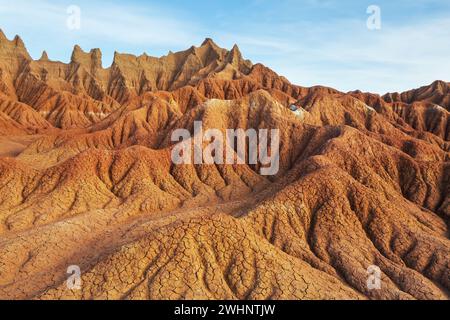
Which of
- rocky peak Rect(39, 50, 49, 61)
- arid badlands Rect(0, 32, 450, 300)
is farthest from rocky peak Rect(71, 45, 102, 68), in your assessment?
arid badlands Rect(0, 32, 450, 300)

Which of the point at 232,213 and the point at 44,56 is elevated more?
the point at 44,56

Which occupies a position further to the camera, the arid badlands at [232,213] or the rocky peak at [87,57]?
the rocky peak at [87,57]

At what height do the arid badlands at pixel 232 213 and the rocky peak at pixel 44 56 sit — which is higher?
the rocky peak at pixel 44 56

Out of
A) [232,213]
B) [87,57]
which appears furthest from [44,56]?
[232,213]

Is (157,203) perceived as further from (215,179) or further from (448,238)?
(448,238)

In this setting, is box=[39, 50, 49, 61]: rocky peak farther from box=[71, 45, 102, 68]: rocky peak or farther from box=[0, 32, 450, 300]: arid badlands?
box=[0, 32, 450, 300]: arid badlands

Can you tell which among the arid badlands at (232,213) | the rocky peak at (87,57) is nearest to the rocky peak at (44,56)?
the rocky peak at (87,57)

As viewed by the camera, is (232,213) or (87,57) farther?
(87,57)

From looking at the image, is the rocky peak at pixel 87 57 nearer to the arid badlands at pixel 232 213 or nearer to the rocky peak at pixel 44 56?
the rocky peak at pixel 44 56

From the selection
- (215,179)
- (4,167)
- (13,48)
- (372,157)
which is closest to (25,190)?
(4,167)

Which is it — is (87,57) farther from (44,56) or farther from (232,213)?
(232,213)
